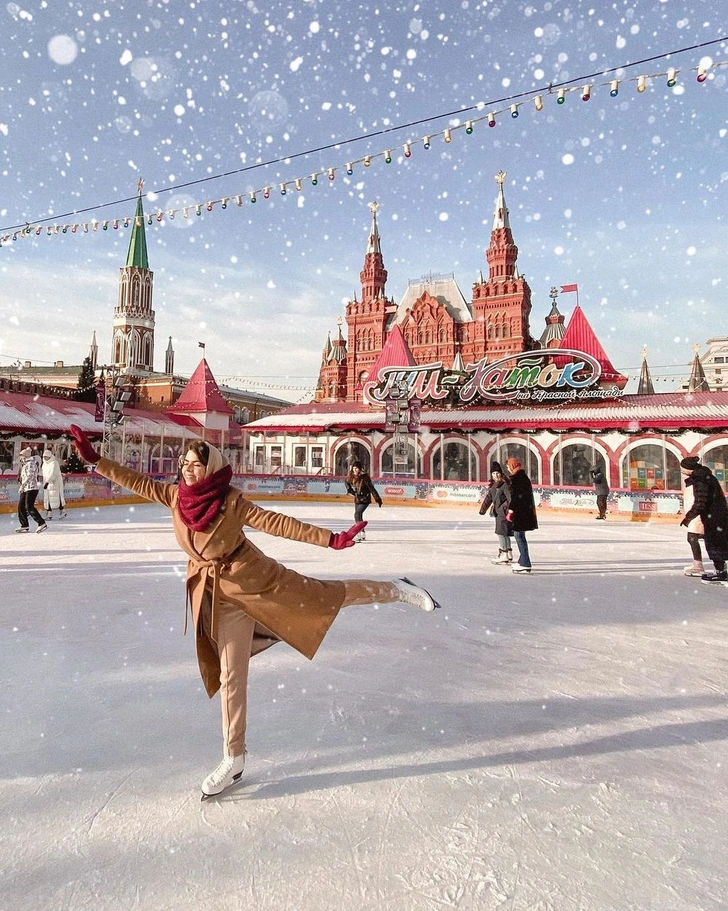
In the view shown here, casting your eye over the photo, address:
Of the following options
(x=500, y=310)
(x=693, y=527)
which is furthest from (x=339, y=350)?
(x=693, y=527)

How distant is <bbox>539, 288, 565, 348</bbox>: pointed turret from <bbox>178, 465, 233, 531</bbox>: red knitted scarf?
4183cm

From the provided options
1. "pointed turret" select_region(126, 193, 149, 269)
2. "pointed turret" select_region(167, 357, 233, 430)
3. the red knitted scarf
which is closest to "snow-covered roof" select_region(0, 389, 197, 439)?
"pointed turret" select_region(167, 357, 233, 430)

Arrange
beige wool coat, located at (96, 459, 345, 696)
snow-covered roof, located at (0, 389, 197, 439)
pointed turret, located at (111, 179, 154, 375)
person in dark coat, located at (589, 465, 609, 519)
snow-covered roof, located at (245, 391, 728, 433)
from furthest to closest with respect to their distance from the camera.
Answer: pointed turret, located at (111, 179, 154, 375), snow-covered roof, located at (0, 389, 197, 439), snow-covered roof, located at (245, 391, 728, 433), person in dark coat, located at (589, 465, 609, 519), beige wool coat, located at (96, 459, 345, 696)

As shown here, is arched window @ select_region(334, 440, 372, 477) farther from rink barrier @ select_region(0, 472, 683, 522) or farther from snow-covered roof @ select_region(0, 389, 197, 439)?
snow-covered roof @ select_region(0, 389, 197, 439)

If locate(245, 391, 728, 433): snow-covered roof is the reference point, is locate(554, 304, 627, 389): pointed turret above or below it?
above

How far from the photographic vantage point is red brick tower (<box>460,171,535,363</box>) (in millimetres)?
44438

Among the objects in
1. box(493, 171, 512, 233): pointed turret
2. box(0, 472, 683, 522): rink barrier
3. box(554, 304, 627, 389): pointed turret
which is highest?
box(493, 171, 512, 233): pointed turret

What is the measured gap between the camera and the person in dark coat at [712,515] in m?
6.25

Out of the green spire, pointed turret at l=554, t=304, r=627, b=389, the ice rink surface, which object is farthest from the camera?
the green spire

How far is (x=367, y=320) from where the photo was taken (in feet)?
166

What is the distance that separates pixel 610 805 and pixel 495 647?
1823mm

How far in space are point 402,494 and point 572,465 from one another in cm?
647

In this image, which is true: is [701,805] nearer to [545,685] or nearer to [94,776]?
[545,685]

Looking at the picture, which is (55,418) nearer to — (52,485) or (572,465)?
(52,485)
